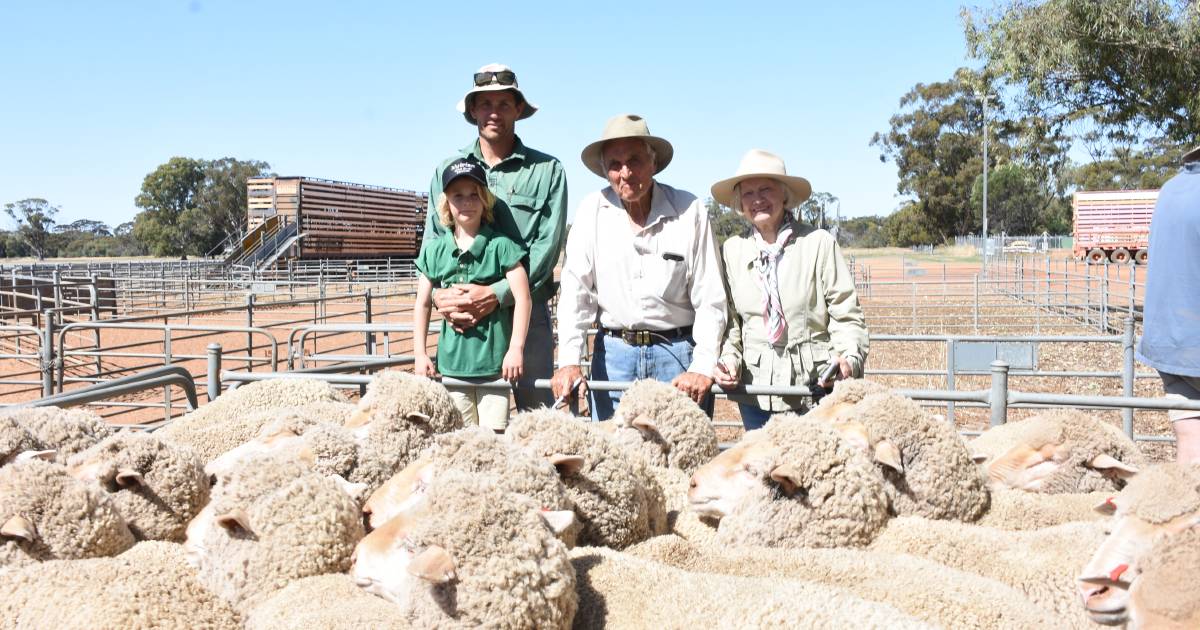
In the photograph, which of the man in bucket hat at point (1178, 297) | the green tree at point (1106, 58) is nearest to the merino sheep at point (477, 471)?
the man in bucket hat at point (1178, 297)

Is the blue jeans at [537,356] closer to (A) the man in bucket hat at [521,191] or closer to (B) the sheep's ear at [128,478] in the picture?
(A) the man in bucket hat at [521,191]

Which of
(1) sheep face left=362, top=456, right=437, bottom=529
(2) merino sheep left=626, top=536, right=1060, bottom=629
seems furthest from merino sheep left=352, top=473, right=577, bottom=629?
(2) merino sheep left=626, top=536, right=1060, bottom=629

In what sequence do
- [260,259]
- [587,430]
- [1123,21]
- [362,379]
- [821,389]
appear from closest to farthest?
[587,430]
[821,389]
[362,379]
[1123,21]
[260,259]

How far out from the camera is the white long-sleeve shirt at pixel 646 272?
3.35 m

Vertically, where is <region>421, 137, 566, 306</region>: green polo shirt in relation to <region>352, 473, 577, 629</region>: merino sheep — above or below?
above

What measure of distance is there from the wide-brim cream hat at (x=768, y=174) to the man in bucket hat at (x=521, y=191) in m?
0.75

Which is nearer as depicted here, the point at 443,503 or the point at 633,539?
the point at 443,503

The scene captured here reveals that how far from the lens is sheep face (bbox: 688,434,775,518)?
7.63ft

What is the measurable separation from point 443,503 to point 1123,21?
1415 cm

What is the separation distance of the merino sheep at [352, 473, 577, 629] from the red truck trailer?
32.8 m

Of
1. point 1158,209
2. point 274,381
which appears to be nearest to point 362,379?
point 274,381

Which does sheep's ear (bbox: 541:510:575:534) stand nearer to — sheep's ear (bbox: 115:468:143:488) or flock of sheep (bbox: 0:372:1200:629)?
flock of sheep (bbox: 0:372:1200:629)

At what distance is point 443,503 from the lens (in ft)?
5.51

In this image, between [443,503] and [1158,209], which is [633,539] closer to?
[443,503]
